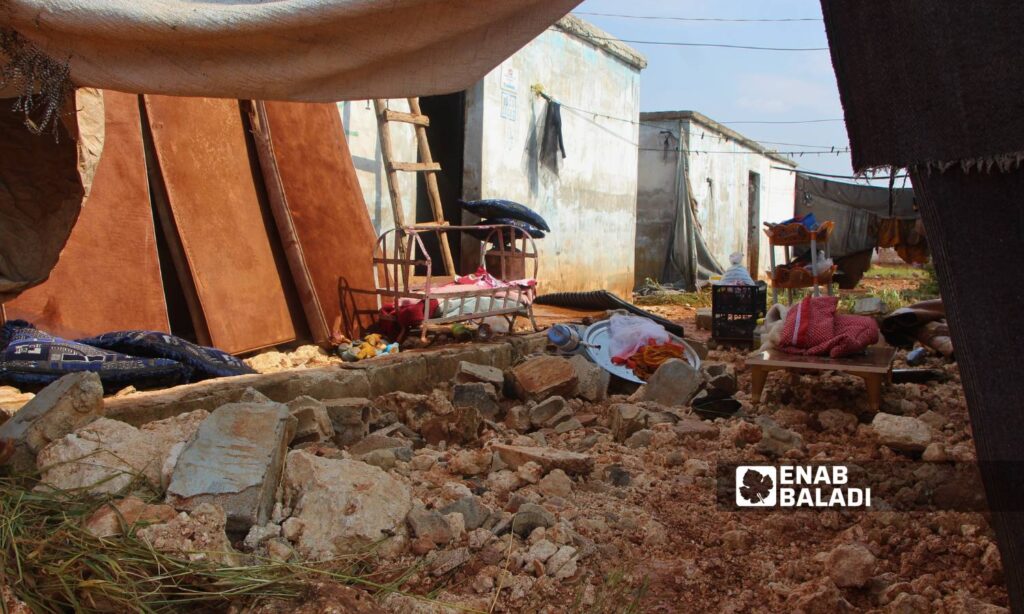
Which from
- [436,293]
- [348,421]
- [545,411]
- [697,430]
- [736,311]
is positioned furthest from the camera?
[736,311]

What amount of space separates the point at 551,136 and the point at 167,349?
307 inches

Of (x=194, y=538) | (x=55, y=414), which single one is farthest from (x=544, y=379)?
(x=194, y=538)

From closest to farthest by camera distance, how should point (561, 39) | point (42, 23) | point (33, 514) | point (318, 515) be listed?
point (42, 23), point (33, 514), point (318, 515), point (561, 39)

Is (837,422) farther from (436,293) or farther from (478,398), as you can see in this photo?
(436,293)

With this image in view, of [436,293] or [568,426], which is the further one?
[436,293]

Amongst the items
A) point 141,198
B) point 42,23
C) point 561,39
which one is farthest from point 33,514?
point 561,39

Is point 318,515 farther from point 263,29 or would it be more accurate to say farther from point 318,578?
point 263,29

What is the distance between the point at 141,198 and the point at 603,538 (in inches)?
135

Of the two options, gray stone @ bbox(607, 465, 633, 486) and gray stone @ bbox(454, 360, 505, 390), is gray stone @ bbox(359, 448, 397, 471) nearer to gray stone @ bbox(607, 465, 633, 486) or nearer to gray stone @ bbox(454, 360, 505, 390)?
gray stone @ bbox(607, 465, 633, 486)

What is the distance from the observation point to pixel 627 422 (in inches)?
169

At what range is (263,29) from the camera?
1.96 m

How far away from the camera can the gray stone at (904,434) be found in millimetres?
3703

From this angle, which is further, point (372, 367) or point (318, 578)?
point (372, 367)

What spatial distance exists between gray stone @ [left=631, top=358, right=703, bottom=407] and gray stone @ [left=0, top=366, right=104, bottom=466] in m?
3.25
